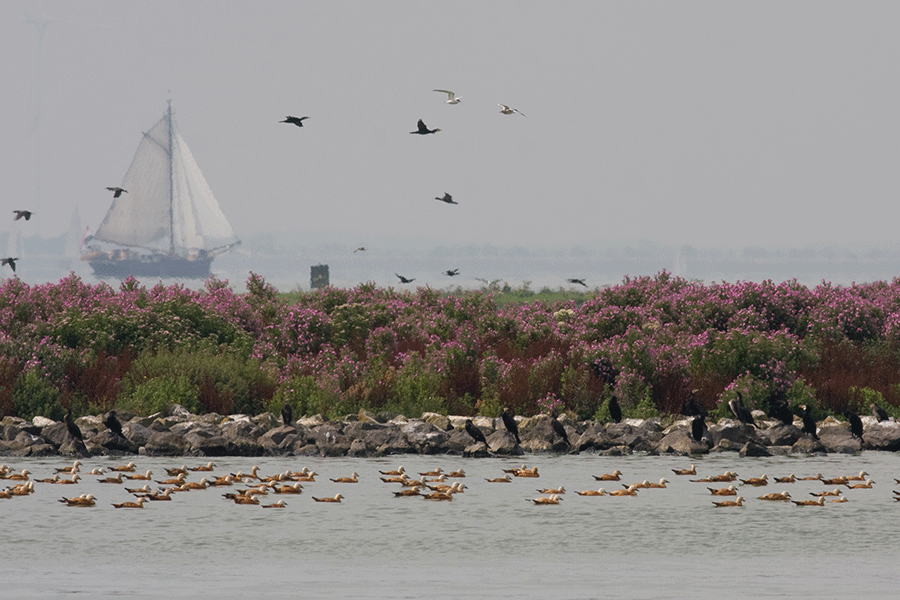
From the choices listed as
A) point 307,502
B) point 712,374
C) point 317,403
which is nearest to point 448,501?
point 307,502

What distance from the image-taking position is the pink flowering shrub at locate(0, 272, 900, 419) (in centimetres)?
3809

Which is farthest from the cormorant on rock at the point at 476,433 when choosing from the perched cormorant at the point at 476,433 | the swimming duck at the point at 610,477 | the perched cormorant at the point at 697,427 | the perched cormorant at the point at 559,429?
the perched cormorant at the point at 697,427

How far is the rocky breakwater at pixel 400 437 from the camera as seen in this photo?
Answer: 33.2 metres

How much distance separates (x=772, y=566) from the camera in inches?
757

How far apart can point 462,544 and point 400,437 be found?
42.1 feet

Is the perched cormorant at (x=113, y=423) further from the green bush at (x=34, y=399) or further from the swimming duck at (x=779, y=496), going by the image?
the swimming duck at (x=779, y=496)

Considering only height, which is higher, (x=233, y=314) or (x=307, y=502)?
(x=233, y=314)

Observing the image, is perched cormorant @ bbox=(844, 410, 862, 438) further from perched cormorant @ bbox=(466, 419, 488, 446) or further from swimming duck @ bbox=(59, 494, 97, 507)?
swimming duck @ bbox=(59, 494, 97, 507)

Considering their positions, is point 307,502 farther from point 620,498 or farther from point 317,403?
point 317,403

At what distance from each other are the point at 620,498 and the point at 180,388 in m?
15.7

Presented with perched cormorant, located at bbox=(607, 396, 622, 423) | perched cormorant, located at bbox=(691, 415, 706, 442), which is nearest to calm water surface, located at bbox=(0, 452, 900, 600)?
perched cormorant, located at bbox=(691, 415, 706, 442)

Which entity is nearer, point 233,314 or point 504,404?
point 504,404

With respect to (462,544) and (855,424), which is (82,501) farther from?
(855,424)

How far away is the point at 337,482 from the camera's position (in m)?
27.8
